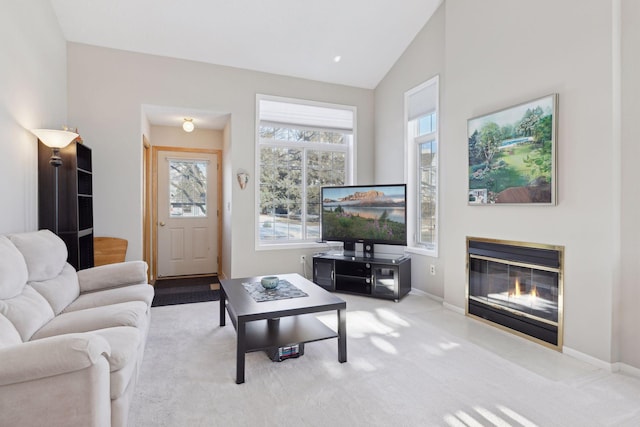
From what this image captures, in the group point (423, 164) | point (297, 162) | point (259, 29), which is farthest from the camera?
point (297, 162)

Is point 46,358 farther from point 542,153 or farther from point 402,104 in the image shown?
point 402,104

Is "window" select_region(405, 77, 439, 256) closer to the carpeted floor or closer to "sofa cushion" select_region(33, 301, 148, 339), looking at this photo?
the carpeted floor

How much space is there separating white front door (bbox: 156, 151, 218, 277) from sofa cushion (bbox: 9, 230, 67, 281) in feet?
9.40

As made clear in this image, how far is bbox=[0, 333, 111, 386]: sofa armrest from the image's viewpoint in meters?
1.31

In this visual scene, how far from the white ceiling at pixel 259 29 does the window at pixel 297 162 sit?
582mm

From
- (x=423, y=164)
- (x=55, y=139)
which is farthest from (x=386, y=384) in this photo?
(x=55, y=139)

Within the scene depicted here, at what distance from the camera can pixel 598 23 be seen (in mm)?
2486

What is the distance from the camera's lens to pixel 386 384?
225cm

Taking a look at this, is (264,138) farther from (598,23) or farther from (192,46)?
(598,23)

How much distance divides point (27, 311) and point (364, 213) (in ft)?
11.3

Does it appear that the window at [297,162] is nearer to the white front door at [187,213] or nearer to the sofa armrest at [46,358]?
the white front door at [187,213]

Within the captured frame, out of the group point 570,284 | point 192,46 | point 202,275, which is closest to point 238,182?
point 192,46

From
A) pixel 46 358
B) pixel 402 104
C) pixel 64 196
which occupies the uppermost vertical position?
pixel 402 104

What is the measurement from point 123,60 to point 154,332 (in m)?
3.06
